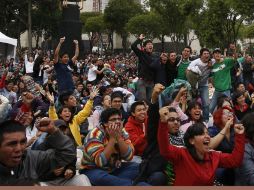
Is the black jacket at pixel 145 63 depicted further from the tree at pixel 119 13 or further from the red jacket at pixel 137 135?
the tree at pixel 119 13

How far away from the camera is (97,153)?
15.9 ft

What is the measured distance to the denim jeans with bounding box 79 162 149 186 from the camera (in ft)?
15.7

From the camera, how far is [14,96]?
1145cm

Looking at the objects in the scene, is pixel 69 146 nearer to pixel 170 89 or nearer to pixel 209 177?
pixel 209 177

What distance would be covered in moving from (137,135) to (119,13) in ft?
156

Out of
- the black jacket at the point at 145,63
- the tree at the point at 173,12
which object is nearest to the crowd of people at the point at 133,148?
the black jacket at the point at 145,63

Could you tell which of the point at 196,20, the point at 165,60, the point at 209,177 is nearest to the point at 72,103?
the point at 165,60

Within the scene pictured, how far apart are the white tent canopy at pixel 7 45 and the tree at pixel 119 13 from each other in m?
39.5

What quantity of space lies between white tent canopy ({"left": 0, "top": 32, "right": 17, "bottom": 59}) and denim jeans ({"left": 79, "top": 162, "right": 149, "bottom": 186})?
819 centimetres

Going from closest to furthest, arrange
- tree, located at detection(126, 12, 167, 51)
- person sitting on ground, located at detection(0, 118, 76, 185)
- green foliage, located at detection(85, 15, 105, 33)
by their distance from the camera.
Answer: person sitting on ground, located at detection(0, 118, 76, 185), tree, located at detection(126, 12, 167, 51), green foliage, located at detection(85, 15, 105, 33)

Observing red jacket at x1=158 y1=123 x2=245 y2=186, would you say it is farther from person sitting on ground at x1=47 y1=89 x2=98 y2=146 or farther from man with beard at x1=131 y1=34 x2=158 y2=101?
man with beard at x1=131 y1=34 x2=158 y2=101

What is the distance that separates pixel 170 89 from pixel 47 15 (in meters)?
40.3

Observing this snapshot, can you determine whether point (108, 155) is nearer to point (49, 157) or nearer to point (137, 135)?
point (49, 157)

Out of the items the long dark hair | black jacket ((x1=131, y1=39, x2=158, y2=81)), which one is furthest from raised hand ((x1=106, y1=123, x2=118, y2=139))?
Answer: black jacket ((x1=131, y1=39, x2=158, y2=81))
